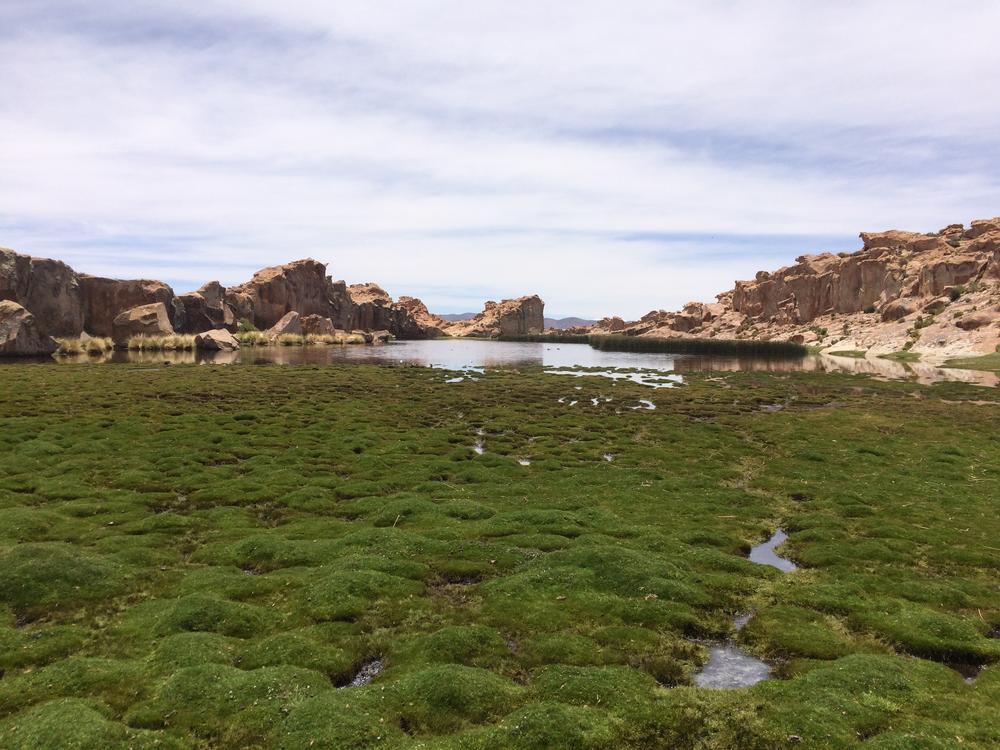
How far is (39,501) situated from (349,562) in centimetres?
1533

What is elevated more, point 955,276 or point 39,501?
point 955,276

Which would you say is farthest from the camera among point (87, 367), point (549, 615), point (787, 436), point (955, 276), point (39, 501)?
point (955, 276)

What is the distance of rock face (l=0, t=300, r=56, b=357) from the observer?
106 metres

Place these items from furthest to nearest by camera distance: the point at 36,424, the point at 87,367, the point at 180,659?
the point at 87,367, the point at 36,424, the point at 180,659

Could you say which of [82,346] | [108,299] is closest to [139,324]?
[108,299]

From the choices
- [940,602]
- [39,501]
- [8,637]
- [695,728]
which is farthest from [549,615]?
[39,501]

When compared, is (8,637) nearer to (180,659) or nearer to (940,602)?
(180,659)

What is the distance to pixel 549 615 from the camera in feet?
51.1

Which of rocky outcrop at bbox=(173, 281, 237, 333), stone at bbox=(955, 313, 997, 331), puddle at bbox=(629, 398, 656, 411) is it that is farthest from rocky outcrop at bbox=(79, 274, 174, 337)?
stone at bbox=(955, 313, 997, 331)

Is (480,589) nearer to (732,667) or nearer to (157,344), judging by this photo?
(732,667)

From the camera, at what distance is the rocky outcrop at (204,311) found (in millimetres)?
165875

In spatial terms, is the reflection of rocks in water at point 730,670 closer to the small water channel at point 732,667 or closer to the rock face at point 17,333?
the small water channel at point 732,667

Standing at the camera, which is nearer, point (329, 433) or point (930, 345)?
point (329, 433)

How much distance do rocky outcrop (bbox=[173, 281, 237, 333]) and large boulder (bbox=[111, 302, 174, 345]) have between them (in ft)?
51.9
